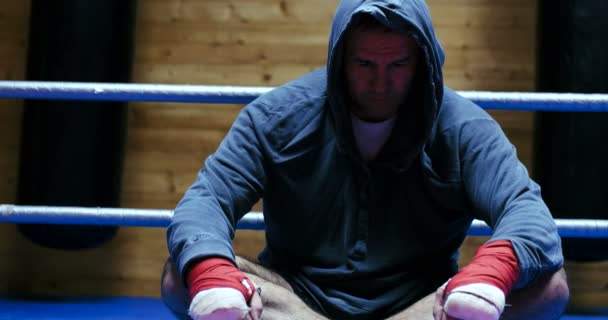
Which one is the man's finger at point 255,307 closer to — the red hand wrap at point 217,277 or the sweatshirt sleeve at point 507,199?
the red hand wrap at point 217,277

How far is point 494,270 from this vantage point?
96cm

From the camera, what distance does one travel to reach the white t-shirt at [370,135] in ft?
4.05

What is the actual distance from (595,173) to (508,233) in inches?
48.9

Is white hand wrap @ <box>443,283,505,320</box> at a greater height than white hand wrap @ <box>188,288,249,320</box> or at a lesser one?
greater

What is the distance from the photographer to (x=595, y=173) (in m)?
2.16

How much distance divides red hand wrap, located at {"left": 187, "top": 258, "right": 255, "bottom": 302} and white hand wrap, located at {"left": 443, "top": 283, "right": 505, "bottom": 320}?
0.78 ft

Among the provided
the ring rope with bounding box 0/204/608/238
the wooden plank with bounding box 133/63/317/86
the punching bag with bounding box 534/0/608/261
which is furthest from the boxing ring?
the wooden plank with bounding box 133/63/317/86

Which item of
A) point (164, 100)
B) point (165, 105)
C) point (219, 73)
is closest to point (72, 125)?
point (165, 105)

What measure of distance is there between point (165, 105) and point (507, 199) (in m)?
1.59

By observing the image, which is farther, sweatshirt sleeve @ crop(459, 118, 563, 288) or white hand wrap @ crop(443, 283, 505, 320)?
sweatshirt sleeve @ crop(459, 118, 563, 288)

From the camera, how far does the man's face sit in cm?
115

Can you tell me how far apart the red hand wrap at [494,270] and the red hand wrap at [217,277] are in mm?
240

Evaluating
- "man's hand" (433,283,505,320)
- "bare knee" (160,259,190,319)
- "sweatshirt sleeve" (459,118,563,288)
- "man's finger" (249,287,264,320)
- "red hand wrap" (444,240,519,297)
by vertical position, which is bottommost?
"bare knee" (160,259,190,319)

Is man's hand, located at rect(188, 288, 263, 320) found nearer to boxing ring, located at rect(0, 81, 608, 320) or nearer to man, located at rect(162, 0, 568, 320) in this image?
man, located at rect(162, 0, 568, 320)
